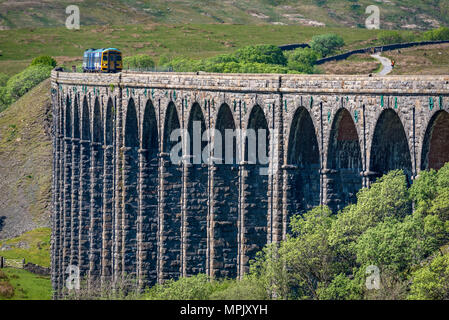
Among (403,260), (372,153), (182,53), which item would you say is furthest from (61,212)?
(182,53)

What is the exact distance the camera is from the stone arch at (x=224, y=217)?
66500mm

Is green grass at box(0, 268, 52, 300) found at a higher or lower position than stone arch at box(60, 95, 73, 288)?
lower

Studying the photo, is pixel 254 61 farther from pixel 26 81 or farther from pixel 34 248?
pixel 34 248

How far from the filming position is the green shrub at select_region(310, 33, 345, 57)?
157375 mm

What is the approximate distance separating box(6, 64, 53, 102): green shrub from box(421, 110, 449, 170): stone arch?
98209mm

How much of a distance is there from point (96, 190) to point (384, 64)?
167ft

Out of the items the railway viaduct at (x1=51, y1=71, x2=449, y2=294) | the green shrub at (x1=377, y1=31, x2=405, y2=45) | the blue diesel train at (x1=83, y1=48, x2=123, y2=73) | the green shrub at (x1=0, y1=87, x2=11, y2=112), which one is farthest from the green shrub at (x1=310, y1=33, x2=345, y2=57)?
the railway viaduct at (x1=51, y1=71, x2=449, y2=294)

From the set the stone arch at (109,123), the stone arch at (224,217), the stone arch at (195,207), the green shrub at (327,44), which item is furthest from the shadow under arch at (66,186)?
the green shrub at (327,44)

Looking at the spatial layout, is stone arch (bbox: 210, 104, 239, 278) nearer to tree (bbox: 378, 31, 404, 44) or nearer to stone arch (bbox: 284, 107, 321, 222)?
stone arch (bbox: 284, 107, 321, 222)

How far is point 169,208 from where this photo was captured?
72938 millimetres

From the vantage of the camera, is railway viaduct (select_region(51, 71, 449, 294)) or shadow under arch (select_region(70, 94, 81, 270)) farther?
shadow under arch (select_region(70, 94, 81, 270))

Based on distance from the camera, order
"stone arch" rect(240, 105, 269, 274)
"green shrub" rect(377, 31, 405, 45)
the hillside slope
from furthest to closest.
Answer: "green shrub" rect(377, 31, 405, 45)
the hillside slope
"stone arch" rect(240, 105, 269, 274)

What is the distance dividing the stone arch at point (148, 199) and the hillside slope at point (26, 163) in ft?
121

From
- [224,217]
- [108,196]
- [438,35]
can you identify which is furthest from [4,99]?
[224,217]
